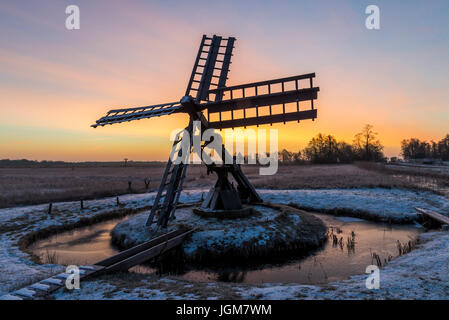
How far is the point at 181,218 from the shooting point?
50.4ft

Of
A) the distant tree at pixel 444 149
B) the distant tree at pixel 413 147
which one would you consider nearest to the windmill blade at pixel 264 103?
the distant tree at pixel 444 149

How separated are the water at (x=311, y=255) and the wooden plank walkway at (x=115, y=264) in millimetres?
935

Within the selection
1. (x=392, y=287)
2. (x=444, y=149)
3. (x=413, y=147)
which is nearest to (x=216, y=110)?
(x=392, y=287)

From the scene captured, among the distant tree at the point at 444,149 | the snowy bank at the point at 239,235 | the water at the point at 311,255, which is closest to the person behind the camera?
the water at the point at 311,255

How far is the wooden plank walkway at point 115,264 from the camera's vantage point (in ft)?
22.1

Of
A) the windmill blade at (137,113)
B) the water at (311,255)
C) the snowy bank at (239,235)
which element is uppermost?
the windmill blade at (137,113)

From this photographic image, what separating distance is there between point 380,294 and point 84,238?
1532 centimetres

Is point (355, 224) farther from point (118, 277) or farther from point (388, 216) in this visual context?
point (118, 277)

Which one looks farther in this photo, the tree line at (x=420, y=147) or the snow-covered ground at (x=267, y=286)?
the tree line at (x=420, y=147)

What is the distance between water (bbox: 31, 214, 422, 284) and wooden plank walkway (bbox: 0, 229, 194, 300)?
935 millimetres

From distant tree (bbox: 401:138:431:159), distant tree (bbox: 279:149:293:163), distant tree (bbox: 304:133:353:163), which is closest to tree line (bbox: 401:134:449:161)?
distant tree (bbox: 401:138:431:159)

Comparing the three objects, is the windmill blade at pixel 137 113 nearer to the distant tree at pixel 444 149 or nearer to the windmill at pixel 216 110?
the windmill at pixel 216 110

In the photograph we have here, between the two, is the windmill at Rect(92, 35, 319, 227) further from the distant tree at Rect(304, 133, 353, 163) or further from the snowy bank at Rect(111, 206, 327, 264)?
the distant tree at Rect(304, 133, 353, 163)

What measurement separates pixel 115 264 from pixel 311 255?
8.23 meters
